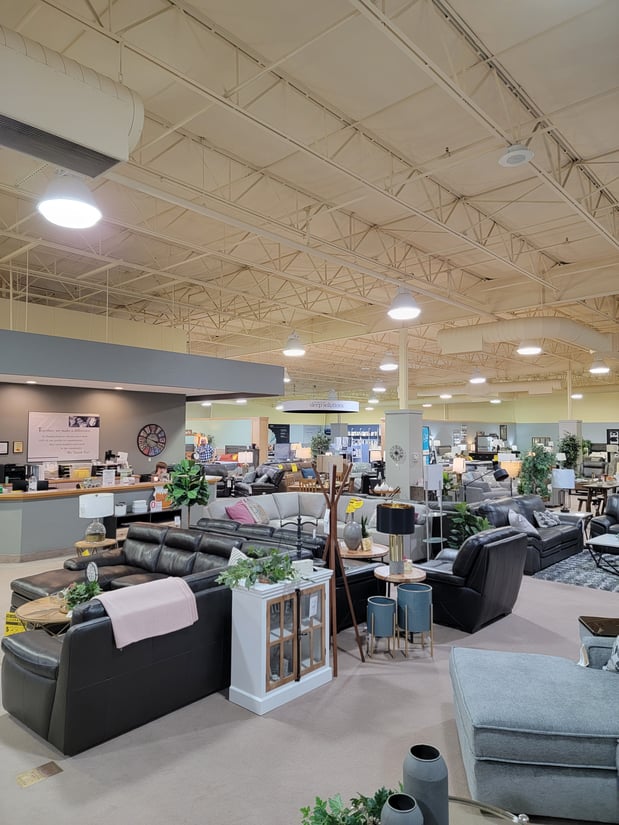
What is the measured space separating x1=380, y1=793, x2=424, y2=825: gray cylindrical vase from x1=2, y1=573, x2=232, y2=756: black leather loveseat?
80.1 inches

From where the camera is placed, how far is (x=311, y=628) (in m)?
3.79

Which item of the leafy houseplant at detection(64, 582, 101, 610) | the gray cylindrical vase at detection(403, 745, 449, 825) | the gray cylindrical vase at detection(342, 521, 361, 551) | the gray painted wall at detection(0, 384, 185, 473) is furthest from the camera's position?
the gray painted wall at detection(0, 384, 185, 473)

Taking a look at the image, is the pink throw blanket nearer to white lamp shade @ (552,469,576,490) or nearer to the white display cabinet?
the white display cabinet

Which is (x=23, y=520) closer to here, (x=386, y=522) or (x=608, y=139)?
(x=386, y=522)

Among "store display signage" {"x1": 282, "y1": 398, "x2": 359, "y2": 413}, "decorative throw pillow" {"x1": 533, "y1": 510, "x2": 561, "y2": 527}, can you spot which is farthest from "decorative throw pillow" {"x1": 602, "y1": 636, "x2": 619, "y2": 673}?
"store display signage" {"x1": 282, "y1": 398, "x2": 359, "y2": 413}

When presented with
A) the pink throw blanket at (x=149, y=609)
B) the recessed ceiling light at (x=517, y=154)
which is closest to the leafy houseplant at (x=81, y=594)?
the pink throw blanket at (x=149, y=609)

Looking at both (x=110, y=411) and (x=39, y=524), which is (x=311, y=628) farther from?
(x=110, y=411)

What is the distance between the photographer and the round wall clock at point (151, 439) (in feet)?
35.7

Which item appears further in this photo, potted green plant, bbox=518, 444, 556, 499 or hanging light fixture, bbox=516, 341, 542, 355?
potted green plant, bbox=518, 444, 556, 499

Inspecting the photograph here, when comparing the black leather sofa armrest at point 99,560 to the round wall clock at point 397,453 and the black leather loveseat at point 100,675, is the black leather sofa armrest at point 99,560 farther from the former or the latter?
the round wall clock at point 397,453

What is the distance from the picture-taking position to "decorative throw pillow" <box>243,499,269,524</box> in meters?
7.68

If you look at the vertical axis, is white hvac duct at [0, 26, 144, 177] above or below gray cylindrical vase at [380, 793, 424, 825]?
above

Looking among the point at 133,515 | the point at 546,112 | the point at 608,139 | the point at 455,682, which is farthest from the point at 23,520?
the point at 608,139

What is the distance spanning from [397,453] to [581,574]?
147 inches
